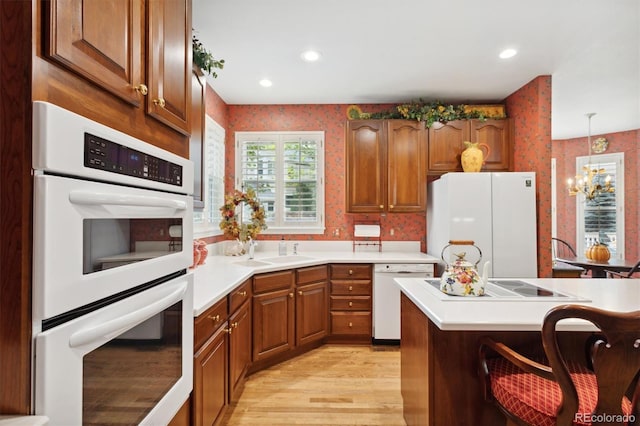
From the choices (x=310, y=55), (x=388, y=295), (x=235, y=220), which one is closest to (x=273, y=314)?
(x=235, y=220)

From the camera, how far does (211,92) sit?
3.40 metres

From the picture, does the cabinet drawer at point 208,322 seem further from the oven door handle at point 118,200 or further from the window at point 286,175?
the window at point 286,175

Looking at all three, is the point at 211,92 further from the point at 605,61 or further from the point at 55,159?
the point at 605,61

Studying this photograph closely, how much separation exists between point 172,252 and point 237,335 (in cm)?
128

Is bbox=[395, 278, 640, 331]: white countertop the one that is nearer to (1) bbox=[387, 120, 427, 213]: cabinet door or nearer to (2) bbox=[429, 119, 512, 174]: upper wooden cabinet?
(1) bbox=[387, 120, 427, 213]: cabinet door

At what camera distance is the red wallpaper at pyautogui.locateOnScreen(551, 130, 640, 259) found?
16.7 feet

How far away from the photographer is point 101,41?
788 mm

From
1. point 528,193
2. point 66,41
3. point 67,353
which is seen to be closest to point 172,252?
point 67,353

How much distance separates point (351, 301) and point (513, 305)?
76.6 inches

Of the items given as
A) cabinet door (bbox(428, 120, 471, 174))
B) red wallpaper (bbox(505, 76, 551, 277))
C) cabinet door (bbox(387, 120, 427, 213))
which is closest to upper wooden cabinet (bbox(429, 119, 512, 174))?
cabinet door (bbox(428, 120, 471, 174))

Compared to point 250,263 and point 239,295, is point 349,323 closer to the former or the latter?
point 250,263

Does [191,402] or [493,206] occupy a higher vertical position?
[493,206]

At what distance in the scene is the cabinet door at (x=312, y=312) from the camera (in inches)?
117

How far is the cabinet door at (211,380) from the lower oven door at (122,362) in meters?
0.28
